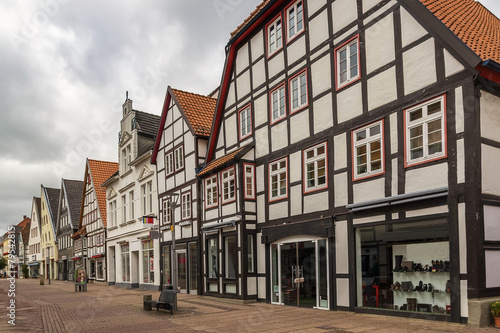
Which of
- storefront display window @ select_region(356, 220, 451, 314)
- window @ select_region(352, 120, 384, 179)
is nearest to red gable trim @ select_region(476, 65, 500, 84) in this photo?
window @ select_region(352, 120, 384, 179)

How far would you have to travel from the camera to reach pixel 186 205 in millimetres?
23156

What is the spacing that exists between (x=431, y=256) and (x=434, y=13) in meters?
5.88

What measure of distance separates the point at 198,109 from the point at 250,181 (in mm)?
7445

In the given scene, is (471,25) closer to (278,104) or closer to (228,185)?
(278,104)

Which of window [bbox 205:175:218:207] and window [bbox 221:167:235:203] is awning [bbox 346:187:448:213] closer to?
window [bbox 221:167:235:203]

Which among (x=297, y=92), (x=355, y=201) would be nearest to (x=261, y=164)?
(x=297, y=92)

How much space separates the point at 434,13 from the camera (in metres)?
11.4

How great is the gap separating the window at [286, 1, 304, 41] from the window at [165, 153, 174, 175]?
36.0 feet

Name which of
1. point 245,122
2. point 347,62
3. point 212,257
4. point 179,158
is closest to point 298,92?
point 347,62

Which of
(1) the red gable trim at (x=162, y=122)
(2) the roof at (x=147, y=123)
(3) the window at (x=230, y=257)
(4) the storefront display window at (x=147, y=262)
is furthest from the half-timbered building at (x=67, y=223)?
(3) the window at (x=230, y=257)

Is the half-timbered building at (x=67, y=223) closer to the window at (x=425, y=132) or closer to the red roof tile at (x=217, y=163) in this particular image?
the red roof tile at (x=217, y=163)

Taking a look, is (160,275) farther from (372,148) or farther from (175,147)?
(372,148)

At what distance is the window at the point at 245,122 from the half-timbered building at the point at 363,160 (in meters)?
0.09

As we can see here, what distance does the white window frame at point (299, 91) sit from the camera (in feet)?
51.2
